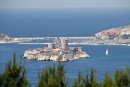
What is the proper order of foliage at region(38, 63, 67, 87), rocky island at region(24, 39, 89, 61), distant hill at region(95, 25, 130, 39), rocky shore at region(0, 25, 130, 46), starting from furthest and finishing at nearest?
distant hill at region(95, 25, 130, 39) < rocky shore at region(0, 25, 130, 46) < rocky island at region(24, 39, 89, 61) < foliage at region(38, 63, 67, 87)

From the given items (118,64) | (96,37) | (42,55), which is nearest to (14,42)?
(96,37)

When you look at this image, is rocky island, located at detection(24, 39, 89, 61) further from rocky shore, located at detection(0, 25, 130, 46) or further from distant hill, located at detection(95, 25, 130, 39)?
distant hill, located at detection(95, 25, 130, 39)

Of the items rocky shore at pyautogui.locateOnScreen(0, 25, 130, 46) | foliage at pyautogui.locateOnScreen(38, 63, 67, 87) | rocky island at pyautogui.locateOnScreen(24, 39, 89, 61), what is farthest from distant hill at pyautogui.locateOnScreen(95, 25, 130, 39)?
foliage at pyautogui.locateOnScreen(38, 63, 67, 87)

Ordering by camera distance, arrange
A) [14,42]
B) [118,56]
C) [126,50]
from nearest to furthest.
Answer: [118,56] → [126,50] → [14,42]

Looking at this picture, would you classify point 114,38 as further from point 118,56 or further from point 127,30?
point 118,56

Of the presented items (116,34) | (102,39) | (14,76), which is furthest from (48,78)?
(116,34)

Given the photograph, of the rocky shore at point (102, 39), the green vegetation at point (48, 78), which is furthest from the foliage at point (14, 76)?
the rocky shore at point (102, 39)

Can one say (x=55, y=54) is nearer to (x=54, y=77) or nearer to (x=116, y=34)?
(x=116, y=34)

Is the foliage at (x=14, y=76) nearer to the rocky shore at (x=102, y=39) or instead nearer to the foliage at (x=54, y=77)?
the foliage at (x=54, y=77)
